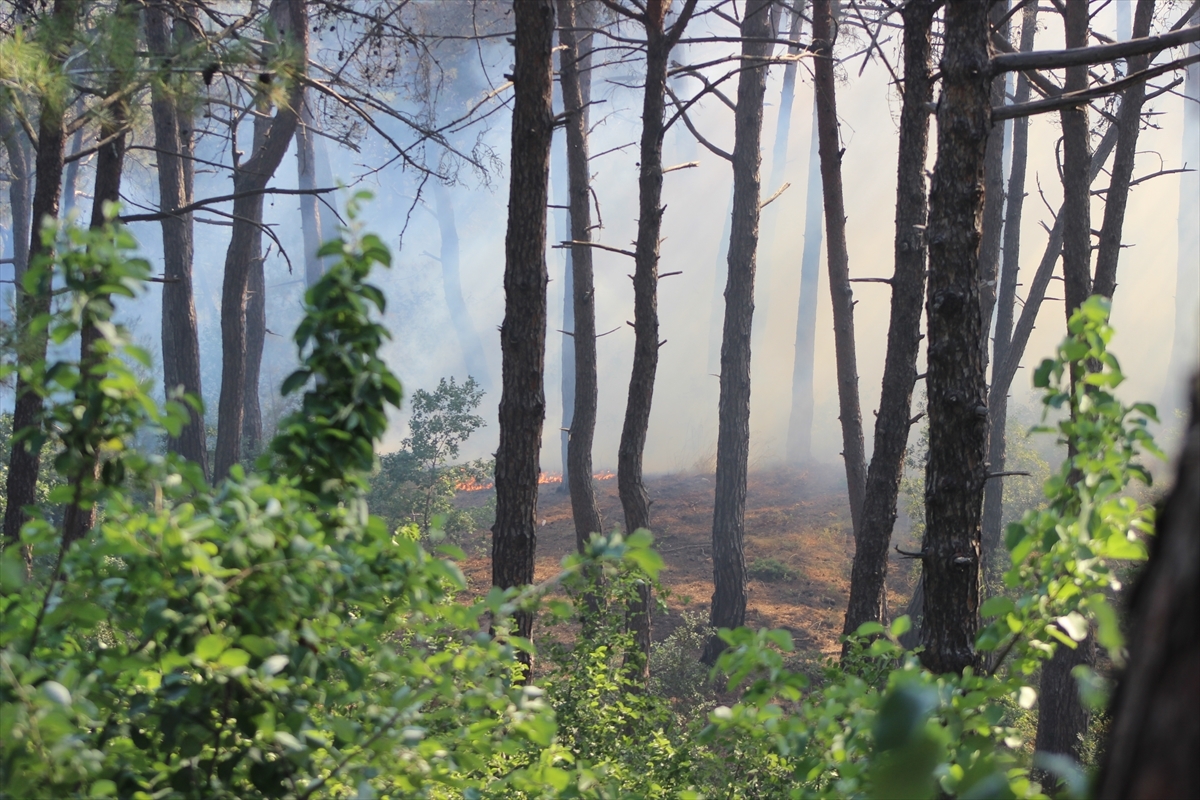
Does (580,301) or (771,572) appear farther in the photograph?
(771,572)

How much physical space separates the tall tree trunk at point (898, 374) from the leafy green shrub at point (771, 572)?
21.3 ft

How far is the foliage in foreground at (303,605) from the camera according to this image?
1.55 m

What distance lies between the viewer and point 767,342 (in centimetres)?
4803

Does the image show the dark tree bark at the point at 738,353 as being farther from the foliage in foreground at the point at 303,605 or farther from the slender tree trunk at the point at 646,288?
the foliage in foreground at the point at 303,605

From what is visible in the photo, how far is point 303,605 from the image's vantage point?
162 centimetres

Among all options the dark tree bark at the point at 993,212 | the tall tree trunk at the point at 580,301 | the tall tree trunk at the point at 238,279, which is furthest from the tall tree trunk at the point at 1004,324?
the tall tree trunk at the point at 238,279

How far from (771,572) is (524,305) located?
9266 mm

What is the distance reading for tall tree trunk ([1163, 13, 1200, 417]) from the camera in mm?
33312

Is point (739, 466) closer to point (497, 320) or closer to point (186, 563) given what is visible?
point (186, 563)

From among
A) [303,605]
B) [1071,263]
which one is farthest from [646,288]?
[303,605]

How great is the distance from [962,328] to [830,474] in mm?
19031

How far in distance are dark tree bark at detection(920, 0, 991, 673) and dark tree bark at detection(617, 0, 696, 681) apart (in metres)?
3.93

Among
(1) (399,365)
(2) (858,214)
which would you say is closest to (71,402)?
(2) (858,214)

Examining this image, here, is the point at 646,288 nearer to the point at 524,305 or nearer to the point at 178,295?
the point at 524,305
